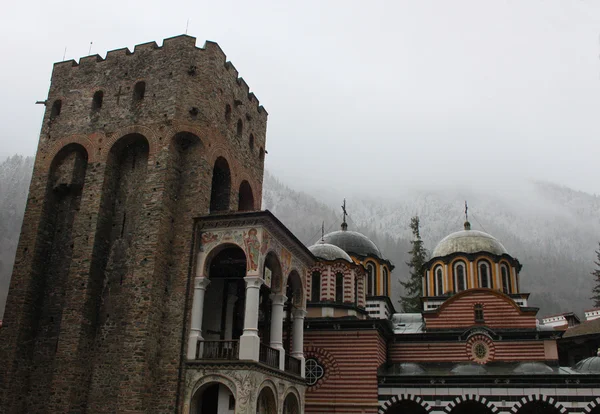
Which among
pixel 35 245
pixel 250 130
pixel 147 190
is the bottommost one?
pixel 35 245

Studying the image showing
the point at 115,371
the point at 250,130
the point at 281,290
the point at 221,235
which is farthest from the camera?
the point at 250,130

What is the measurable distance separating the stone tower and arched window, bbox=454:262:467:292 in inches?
521

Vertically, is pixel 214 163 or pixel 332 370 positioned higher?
pixel 214 163

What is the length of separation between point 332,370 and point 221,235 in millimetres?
8257

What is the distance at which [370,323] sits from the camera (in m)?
22.4

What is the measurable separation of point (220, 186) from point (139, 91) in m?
4.05

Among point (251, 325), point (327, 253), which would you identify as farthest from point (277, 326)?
point (327, 253)

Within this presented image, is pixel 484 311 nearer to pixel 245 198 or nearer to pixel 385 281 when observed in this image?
pixel 385 281

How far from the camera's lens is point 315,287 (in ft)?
82.9

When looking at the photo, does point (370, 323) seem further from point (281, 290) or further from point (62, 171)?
point (62, 171)

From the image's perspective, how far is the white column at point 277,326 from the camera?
17.9 m

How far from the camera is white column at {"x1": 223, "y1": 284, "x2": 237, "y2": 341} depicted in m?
18.8

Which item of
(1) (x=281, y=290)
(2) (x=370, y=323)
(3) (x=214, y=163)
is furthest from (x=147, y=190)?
(2) (x=370, y=323)

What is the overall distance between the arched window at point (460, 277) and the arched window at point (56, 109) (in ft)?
63.0
